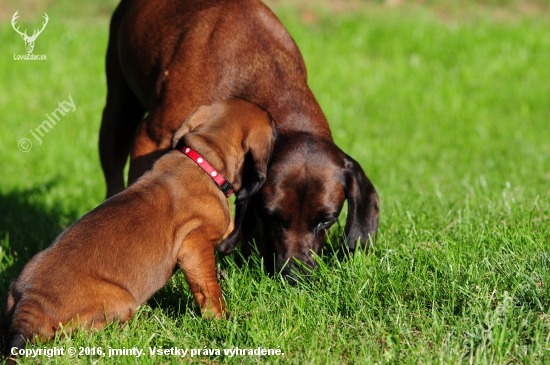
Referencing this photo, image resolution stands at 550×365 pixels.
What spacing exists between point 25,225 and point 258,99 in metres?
3.08

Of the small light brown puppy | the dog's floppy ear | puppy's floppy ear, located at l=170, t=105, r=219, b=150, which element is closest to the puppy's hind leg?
the small light brown puppy

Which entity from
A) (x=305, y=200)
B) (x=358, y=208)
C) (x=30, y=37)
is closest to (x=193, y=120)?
(x=305, y=200)

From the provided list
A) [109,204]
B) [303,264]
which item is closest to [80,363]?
[109,204]

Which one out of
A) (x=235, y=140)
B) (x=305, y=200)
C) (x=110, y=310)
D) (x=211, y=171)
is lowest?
(x=110, y=310)

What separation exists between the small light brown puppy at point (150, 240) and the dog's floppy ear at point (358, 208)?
1.76ft

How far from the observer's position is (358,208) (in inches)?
178

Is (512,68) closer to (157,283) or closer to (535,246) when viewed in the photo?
(535,246)

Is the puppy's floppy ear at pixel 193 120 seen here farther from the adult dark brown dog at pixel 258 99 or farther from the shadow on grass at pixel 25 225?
the shadow on grass at pixel 25 225

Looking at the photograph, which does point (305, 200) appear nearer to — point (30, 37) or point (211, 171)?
point (211, 171)

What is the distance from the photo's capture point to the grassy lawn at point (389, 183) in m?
3.59

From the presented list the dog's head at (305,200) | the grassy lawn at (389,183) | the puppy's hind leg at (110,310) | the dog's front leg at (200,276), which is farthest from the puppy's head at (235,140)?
the puppy's hind leg at (110,310)

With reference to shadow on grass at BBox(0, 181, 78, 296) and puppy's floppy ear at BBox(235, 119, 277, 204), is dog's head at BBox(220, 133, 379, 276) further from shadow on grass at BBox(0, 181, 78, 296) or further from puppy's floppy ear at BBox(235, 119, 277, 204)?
shadow on grass at BBox(0, 181, 78, 296)

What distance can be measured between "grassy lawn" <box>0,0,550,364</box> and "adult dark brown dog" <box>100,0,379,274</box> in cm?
27

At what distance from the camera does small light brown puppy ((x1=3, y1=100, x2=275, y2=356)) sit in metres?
3.61
